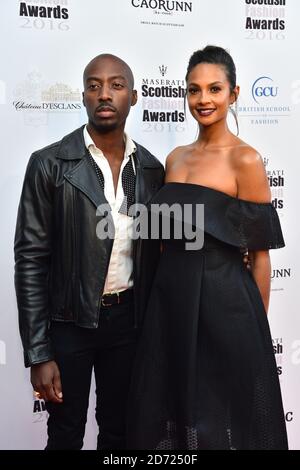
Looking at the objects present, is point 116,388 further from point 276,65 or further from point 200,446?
point 276,65

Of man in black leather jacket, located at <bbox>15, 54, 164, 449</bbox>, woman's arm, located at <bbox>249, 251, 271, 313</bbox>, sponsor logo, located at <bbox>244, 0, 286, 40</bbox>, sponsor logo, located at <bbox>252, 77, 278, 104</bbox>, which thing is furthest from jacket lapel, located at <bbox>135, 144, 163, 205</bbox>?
sponsor logo, located at <bbox>244, 0, 286, 40</bbox>

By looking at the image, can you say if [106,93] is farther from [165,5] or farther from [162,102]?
[165,5]

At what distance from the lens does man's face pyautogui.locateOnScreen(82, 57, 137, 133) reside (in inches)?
61.2

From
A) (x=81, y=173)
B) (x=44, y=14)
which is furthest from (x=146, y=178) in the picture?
(x=44, y=14)

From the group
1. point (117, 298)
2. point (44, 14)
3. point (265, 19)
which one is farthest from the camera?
point (265, 19)

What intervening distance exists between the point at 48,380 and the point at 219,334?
56cm

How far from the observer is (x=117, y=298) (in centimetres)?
163

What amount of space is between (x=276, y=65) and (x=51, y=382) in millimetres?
1817

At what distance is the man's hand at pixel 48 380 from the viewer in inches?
60.9

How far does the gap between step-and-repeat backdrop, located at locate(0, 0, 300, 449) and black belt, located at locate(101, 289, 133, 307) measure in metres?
0.77

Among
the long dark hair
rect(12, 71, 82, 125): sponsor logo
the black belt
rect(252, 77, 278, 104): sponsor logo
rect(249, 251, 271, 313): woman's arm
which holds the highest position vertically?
rect(252, 77, 278, 104): sponsor logo

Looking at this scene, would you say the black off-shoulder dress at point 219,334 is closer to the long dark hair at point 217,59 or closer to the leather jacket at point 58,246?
the leather jacket at point 58,246

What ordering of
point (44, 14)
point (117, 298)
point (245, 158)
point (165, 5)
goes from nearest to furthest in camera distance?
point (245, 158), point (117, 298), point (44, 14), point (165, 5)

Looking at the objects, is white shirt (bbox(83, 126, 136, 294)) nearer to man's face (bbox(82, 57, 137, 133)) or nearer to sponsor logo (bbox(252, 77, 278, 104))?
man's face (bbox(82, 57, 137, 133))
